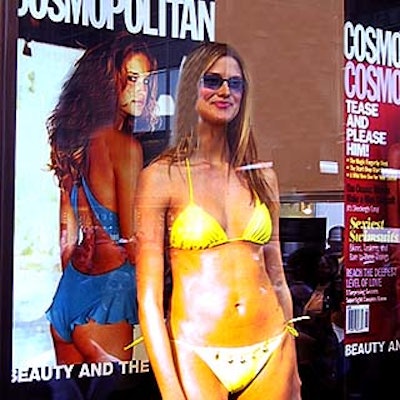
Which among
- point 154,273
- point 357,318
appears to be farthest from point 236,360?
point 357,318

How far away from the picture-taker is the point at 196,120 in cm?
229

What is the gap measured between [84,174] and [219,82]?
0.48 meters

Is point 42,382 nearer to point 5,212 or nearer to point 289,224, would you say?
point 5,212

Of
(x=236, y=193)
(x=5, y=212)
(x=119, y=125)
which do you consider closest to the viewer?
(x=5, y=212)

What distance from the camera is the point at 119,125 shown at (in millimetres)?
2158

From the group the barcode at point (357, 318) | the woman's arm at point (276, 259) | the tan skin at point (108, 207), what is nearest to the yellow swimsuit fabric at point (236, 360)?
the woman's arm at point (276, 259)

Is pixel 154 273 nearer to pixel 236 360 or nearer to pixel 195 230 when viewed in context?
pixel 195 230

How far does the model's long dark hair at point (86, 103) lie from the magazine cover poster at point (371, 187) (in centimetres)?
75

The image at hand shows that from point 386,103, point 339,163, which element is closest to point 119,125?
point 339,163

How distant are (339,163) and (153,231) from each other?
0.70 metres

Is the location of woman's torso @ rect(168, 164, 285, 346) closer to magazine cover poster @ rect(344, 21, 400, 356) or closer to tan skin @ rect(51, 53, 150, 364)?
tan skin @ rect(51, 53, 150, 364)

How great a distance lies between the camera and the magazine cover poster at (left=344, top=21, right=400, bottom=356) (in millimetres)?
2625

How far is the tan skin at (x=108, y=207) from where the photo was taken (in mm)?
2084

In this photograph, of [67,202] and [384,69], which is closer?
[67,202]
